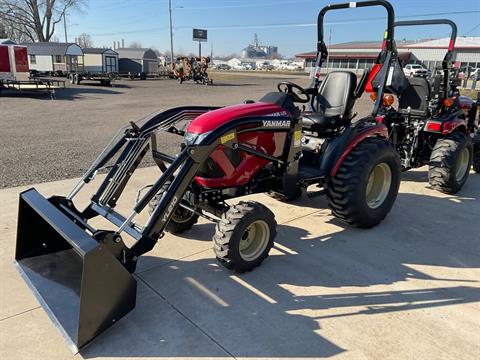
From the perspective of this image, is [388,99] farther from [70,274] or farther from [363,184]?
[70,274]

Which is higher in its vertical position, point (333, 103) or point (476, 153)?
point (333, 103)

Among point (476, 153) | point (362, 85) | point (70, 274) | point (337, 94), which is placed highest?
point (362, 85)

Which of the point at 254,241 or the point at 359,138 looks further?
the point at 359,138

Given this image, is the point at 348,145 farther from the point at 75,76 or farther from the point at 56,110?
the point at 75,76

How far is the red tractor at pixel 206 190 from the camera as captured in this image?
8.87 feet

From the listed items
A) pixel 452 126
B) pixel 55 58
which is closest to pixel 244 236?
pixel 452 126

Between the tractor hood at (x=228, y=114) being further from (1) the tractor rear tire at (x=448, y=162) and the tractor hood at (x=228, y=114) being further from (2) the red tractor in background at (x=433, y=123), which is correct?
(1) the tractor rear tire at (x=448, y=162)

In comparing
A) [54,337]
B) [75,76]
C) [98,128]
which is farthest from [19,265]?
[75,76]

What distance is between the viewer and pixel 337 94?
16.2 feet

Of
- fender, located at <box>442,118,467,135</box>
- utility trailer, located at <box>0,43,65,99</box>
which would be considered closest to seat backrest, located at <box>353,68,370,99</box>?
fender, located at <box>442,118,467,135</box>

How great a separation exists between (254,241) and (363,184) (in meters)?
1.32

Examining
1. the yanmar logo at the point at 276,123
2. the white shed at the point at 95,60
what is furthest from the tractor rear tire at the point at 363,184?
the white shed at the point at 95,60

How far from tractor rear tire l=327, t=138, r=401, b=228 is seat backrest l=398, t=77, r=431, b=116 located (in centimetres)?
219

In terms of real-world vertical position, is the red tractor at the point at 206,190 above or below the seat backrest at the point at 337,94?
below
